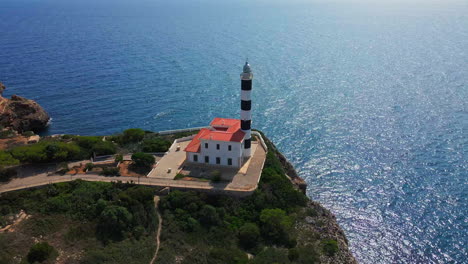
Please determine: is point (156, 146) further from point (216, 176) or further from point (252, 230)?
point (252, 230)

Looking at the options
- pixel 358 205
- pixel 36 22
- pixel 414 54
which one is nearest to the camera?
pixel 358 205

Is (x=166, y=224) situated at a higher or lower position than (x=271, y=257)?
higher

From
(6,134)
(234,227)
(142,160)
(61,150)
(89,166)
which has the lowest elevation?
(234,227)

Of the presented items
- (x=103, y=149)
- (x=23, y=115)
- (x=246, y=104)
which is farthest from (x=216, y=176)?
(x=23, y=115)

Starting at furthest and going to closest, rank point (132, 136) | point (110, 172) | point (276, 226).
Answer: point (132, 136), point (110, 172), point (276, 226)

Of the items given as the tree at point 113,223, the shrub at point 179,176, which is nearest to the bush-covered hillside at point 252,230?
the shrub at point 179,176

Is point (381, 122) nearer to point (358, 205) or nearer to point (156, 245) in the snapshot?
point (358, 205)

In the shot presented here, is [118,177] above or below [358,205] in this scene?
above

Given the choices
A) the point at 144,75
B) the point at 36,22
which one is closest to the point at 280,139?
the point at 144,75
